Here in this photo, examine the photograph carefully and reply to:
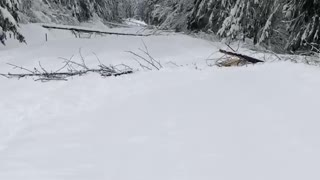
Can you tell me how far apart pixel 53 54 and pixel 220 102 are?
5.89m

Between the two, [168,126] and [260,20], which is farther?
[260,20]

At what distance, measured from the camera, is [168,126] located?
4641mm

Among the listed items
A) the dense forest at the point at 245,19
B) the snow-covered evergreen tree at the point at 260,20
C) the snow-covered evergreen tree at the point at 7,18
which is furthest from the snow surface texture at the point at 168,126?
the snow-covered evergreen tree at the point at 7,18

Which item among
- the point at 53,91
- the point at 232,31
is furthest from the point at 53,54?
the point at 232,31

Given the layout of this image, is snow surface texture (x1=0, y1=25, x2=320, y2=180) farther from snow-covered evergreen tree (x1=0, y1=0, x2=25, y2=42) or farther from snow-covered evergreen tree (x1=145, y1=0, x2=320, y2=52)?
snow-covered evergreen tree (x1=0, y1=0, x2=25, y2=42)

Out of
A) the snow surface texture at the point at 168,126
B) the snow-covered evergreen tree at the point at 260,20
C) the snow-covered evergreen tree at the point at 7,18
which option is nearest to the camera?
the snow surface texture at the point at 168,126

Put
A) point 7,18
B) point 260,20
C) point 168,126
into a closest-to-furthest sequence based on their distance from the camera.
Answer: point 168,126 < point 260,20 < point 7,18

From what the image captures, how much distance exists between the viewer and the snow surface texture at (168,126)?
378 cm

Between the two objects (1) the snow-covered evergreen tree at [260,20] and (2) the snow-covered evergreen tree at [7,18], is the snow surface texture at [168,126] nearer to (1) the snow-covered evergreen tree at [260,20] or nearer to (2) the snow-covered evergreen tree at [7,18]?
(1) the snow-covered evergreen tree at [260,20]

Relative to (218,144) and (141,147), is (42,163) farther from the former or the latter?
(218,144)

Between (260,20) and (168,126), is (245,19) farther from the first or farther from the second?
(168,126)

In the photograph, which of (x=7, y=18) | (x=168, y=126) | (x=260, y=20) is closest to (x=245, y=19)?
(x=260, y=20)

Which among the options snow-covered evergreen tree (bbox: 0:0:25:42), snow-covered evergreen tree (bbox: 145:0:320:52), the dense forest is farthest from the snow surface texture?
snow-covered evergreen tree (bbox: 0:0:25:42)

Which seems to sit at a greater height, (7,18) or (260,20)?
(260,20)
